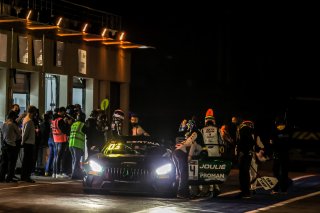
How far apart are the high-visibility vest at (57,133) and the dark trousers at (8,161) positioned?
212cm

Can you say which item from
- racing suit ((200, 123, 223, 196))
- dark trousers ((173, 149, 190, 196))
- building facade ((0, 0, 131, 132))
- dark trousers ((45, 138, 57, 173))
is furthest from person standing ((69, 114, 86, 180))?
dark trousers ((173, 149, 190, 196))

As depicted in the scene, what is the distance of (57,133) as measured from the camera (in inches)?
837

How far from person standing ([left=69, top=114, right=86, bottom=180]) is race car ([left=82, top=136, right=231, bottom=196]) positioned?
3306 mm

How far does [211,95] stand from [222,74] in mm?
1575

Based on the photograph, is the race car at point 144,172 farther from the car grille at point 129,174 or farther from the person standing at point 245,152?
the person standing at point 245,152

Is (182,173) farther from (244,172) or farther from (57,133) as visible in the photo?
(57,133)

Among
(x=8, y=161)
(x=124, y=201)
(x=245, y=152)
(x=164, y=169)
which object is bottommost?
(x=124, y=201)

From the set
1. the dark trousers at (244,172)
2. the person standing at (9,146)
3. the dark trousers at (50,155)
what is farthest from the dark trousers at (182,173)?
the dark trousers at (50,155)

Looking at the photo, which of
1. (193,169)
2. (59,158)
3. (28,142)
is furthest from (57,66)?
(193,169)

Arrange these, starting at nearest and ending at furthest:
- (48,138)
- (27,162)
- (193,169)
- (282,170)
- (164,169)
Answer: (164,169), (193,169), (282,170), (27,162), (48,138)

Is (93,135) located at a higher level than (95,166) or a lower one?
higher

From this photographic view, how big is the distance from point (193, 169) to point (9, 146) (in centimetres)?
493

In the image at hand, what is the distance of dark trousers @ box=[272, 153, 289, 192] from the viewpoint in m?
18.5

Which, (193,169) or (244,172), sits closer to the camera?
(193,169)
